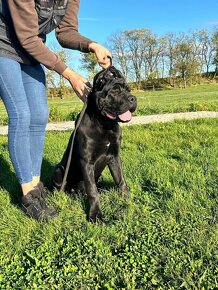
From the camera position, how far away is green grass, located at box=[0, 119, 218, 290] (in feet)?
7.57

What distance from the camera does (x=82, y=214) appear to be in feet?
11.2

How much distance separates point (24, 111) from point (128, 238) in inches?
59.9

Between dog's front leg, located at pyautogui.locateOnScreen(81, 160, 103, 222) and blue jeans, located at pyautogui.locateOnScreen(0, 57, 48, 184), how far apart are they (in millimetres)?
556

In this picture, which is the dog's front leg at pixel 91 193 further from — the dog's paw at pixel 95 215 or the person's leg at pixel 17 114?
the person's leg at pixel 17 114

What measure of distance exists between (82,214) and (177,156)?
98.8 inches

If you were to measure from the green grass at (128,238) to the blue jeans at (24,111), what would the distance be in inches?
18.1

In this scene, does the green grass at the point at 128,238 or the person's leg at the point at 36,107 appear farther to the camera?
the person's leg at the point at 36,107

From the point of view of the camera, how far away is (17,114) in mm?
3422

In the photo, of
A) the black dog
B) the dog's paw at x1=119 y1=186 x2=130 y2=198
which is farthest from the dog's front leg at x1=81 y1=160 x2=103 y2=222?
the dog's paw at x1=119 y1=186 x2=130 y2=198

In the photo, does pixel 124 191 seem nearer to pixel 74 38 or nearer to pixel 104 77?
pixel 104 77

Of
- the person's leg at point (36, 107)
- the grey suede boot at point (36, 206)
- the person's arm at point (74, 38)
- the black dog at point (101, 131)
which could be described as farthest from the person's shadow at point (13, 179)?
the person's arm at point (74, 38)

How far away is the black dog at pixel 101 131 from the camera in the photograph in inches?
132

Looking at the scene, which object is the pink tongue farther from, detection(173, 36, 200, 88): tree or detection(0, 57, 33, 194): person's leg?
detection(173, 36, 200, 88): tree

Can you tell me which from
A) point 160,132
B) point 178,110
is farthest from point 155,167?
point 178,110
